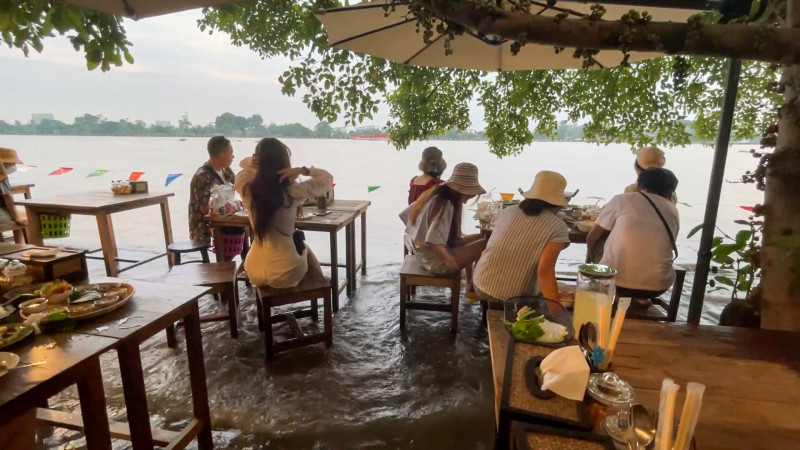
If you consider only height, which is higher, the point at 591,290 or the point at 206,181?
the point at 206,181

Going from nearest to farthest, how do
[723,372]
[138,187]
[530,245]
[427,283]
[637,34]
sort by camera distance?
[637,34] → [723,372] → [530,245] → [427,283] → [138,187]

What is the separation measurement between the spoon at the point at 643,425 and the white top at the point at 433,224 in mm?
2089

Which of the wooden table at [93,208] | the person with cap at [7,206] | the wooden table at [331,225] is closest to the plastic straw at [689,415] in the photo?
the wooden table at [331,225]

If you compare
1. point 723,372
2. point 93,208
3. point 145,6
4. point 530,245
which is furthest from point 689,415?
point 93,208

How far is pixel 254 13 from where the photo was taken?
4414 mm

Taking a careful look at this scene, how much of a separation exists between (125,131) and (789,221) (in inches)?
399

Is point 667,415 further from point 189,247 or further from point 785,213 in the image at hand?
point 189,247

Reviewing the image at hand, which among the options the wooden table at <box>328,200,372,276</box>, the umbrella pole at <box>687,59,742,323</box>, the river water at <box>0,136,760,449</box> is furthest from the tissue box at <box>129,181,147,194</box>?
the umbrella pole at <box>687,59,742,323</box>

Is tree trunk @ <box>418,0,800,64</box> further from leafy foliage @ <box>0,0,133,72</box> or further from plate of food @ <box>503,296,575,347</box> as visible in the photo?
leafy foliage @ <box>0,0,133,72</box>

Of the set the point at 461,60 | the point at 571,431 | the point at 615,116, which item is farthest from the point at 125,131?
the point at 571,431

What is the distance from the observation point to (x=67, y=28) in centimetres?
212

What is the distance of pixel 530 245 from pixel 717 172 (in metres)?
1.01

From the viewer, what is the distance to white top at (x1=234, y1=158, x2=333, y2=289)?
276cm

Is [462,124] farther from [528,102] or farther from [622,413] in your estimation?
[622,413]
